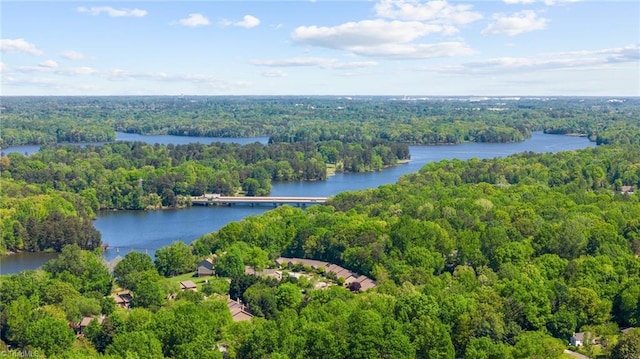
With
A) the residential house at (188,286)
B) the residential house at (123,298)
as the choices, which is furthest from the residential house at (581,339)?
the residential house at (123,298)

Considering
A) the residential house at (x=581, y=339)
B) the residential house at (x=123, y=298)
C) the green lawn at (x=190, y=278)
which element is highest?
the residential house at (x=581, y=339)

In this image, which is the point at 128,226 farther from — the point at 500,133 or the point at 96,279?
the point at 500,133

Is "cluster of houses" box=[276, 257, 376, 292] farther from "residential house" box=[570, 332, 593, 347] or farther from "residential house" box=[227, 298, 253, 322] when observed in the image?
"residential house" box=[570, 332, 593, 347]

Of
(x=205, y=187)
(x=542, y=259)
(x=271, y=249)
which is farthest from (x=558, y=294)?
(x=205, y=187)

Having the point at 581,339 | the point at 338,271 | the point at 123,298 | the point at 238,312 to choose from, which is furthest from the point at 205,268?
the point at 581,339

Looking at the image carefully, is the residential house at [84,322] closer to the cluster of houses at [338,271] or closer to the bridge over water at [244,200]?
the cluster of houses at [338,271]

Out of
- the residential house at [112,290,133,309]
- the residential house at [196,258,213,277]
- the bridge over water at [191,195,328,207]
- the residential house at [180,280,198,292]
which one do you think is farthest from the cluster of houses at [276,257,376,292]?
the bridge over water at [191,195,328,207]
